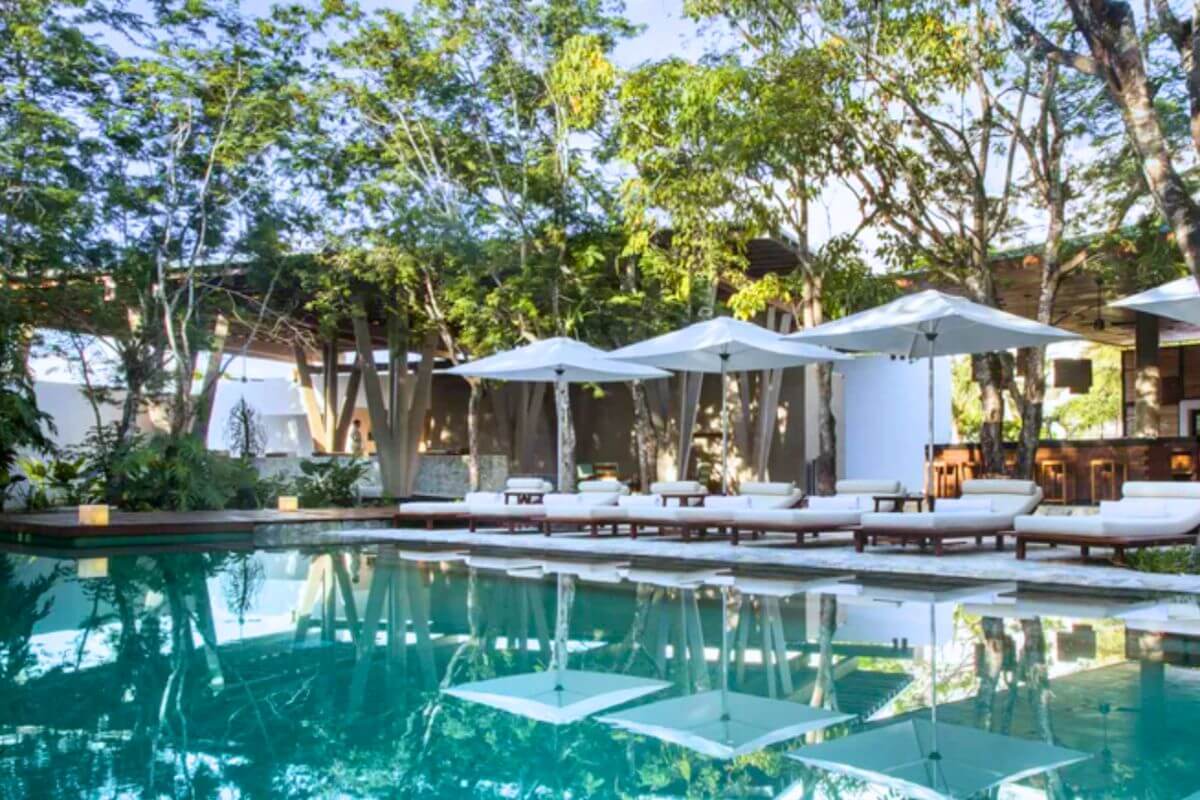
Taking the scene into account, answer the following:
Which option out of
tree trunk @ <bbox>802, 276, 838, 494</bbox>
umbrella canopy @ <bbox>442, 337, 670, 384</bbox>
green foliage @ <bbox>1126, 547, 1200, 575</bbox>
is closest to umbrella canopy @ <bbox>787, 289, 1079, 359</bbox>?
green foliage @ <bbox>1126, 547, 1200, 575</bbox>

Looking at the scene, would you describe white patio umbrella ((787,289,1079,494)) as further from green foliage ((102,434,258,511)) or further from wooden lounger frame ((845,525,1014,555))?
green foliage ((102,434,258,511))

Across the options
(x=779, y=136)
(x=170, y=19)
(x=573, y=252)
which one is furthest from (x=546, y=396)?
(x=779, y=136)

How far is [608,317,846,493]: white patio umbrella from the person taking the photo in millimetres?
11969

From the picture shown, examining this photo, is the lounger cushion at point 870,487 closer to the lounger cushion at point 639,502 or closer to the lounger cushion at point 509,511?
the lounger cushion at point 639,502

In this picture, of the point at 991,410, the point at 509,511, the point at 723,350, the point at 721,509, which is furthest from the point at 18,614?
the point at 991,410

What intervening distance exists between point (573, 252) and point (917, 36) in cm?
613

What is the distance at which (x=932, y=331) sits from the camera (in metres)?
10.6

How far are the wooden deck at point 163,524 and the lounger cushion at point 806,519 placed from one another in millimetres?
7033

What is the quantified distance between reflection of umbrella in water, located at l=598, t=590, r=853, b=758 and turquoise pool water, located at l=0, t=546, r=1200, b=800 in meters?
0.02

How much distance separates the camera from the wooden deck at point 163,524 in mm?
13664

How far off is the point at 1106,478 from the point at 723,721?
40.7 ft

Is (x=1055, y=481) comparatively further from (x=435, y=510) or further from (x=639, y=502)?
(x=435, y=510)

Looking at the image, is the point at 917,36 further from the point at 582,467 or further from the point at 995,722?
the point at 582,467

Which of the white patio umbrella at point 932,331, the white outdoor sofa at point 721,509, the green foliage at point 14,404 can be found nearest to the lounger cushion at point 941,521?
the white patio umbrella at point 932,331
